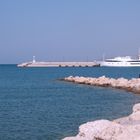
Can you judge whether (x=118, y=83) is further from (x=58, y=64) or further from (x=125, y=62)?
(x=58, y=64)

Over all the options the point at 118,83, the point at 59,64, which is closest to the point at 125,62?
the point at 59,64

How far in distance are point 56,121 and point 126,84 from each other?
2152 centimetres

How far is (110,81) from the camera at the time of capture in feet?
143

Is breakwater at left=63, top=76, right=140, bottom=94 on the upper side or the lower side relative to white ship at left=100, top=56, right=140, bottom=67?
lower

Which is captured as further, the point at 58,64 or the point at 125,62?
the point at 58,64

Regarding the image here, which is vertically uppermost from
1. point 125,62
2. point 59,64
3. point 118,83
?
point 125,62

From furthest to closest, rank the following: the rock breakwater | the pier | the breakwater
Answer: the pier < the breakwater < the rock breakwater

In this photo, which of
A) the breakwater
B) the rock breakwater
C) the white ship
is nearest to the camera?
the rock breakwater

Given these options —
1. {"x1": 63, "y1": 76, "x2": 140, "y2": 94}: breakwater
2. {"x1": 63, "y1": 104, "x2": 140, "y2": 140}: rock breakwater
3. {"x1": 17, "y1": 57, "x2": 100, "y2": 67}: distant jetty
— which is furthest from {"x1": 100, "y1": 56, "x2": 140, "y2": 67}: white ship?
{"x1": 63, "y1": 104, "x2": 140, "y2": 140}: rock breakwater

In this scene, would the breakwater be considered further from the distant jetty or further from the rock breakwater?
the distant jetty

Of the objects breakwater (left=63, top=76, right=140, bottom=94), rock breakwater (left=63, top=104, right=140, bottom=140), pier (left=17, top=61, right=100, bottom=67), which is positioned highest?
pier (left=17, top=61, right=100, bottom=67)

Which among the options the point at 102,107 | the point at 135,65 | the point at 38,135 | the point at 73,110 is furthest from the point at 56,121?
the point at 135,65

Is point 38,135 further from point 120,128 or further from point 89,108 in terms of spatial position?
point 89,108

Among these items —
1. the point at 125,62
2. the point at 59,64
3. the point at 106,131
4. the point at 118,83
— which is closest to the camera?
the point at 106,131
